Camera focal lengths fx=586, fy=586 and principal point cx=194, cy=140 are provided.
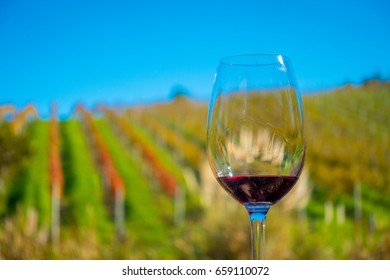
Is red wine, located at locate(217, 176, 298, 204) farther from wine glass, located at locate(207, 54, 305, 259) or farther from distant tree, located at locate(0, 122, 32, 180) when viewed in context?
distant tree, located at locate(0, 122, 32, 180)

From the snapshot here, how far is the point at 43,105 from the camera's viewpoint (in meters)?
6.49

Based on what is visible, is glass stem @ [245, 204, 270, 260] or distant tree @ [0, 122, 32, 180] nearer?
glass stem @ [245, 204, 270, 260]

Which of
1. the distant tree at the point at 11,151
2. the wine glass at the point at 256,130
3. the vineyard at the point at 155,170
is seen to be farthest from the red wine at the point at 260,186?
the distant tree at the point at 11,151

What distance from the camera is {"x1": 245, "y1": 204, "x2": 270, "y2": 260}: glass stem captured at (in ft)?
1.65

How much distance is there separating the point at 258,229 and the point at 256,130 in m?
0.09

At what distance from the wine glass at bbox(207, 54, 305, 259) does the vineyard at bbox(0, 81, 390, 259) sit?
4.43 m

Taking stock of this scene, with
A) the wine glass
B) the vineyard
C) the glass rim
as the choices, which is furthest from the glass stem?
the vineyard

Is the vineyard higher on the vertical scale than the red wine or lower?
lower

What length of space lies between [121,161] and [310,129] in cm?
218

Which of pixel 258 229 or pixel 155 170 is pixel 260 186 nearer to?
pixel 258 229

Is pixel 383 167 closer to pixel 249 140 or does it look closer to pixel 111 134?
pixel 111 134

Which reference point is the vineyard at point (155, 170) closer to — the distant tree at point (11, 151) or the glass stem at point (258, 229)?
the distant tree at point (11, 151)

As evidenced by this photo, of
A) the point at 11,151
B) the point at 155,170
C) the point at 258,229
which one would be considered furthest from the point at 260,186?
the point at 155,170
